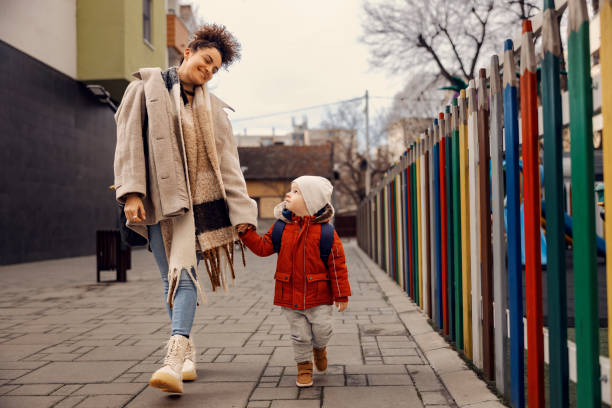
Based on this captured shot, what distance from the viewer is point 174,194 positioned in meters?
2.98

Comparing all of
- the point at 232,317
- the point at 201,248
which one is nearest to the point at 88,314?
the point at 232,317

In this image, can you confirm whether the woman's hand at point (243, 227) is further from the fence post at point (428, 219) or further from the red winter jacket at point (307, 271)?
the fence post at point (428, 219)

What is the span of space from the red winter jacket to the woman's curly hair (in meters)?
1.05

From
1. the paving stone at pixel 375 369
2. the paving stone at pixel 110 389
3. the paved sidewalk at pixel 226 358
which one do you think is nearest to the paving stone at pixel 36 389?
the paved sidewalk at pixel 226 358

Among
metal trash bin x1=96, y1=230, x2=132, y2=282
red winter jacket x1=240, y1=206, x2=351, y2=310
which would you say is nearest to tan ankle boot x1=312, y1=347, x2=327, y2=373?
red winter jacket x1=240, y1=206, x2=351, y2=310

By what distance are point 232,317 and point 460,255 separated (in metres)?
2.60

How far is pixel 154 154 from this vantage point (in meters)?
3.02

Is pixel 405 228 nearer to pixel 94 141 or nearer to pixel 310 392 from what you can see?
pixel 310 392

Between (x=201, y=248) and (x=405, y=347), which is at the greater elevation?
(x=201, y=248)

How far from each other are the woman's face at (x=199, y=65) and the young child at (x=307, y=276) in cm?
81

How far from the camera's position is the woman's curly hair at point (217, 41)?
10.8ft

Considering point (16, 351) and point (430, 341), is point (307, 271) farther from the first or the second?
point (16, 351)

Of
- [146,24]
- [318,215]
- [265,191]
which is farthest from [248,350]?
[265,191]

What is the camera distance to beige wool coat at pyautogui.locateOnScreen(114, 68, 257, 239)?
297 cm
